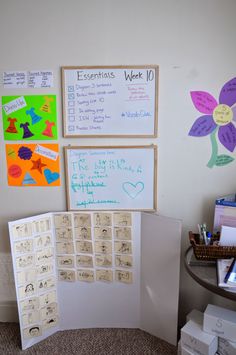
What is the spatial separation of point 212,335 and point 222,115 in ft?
3.89

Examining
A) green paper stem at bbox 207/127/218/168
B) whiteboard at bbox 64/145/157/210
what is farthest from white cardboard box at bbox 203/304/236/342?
green paper stem at bbox 207/127/218/168

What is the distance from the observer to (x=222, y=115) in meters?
1.66

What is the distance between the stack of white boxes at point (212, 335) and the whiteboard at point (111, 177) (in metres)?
0.67

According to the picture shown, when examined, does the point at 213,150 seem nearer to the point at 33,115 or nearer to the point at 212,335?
the point at 212,335

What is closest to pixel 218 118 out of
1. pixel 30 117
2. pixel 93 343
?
pixel 30 117

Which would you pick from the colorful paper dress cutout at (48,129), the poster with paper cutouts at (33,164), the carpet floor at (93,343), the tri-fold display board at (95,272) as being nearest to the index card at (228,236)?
the tri-fold display board at (95,272)

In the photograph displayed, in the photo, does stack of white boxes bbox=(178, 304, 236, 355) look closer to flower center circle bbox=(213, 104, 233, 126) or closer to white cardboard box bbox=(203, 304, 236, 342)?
white cardboard box bbox=(203, 304, 236, 342)

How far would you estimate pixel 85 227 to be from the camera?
183 centimetres

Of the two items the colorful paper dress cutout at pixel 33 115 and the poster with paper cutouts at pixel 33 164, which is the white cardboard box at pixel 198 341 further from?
the colorful paper dress cutout at pixel 33 115

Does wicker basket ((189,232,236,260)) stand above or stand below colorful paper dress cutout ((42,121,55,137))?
below

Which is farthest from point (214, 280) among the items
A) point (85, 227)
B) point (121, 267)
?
point (85, 227)

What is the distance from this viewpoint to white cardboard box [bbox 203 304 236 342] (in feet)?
4.70

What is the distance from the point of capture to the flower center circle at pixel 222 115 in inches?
65.1

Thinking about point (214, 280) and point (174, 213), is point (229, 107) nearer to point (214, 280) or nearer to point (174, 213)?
point (174, 213)
